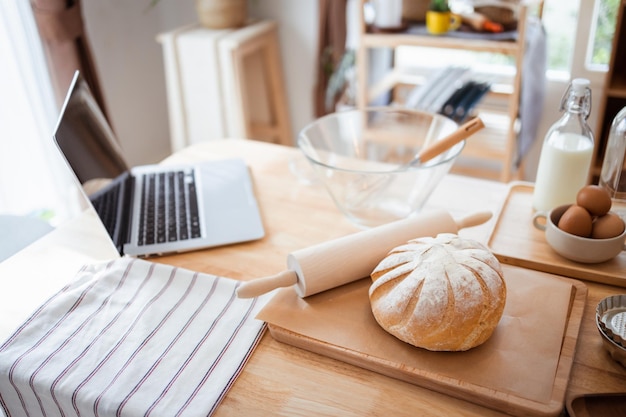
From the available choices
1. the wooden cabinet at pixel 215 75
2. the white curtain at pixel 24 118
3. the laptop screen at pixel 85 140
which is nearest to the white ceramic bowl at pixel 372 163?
the laptop screen at pixel 85 140

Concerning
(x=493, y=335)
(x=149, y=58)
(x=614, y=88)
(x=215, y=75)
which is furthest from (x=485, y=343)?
(x=149, y=58)

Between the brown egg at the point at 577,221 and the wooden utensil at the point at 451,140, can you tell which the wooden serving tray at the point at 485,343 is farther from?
the wooden utensil at the point at 451,140

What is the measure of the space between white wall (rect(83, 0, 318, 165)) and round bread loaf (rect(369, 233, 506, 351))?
215cm

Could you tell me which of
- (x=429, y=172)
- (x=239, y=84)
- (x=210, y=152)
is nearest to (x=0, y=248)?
(x=210, y=152)

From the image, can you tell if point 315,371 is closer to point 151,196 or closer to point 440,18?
point 151,196

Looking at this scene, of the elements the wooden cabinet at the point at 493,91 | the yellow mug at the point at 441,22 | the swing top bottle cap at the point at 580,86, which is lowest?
the wooden cabinet at the point at 493,91

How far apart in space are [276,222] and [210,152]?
41 centimetres

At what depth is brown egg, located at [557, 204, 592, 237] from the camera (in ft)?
3.11

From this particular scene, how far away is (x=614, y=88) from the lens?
Answer: 213 cm

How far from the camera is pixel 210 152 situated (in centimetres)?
152

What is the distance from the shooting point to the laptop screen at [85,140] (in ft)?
3.51

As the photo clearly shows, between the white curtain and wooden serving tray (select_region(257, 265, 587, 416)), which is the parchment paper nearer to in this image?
wooden serving tray (select_region(257, 265, 587, 416))

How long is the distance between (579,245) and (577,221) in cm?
4

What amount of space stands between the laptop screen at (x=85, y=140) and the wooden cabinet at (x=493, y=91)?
129 cm
